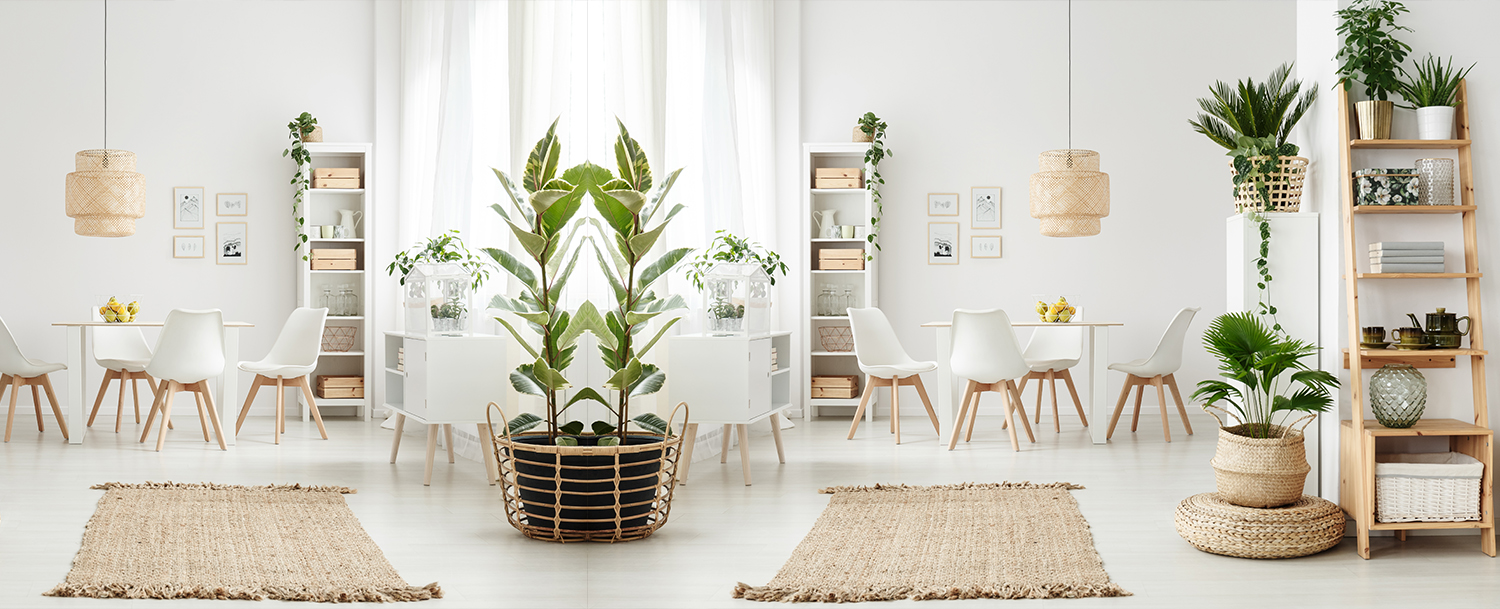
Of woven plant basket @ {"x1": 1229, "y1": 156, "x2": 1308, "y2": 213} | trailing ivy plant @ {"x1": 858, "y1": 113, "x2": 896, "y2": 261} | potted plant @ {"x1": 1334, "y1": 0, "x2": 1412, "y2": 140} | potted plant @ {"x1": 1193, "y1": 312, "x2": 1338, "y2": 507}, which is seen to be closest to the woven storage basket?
potted plant @ {"x1": 1193, "y1": 312, "x2": 1338, "y2": 507}

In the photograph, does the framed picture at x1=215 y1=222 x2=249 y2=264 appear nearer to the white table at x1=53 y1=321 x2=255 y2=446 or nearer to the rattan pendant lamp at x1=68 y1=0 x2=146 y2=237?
the rattan pendant lamp at x1=68 y1=0 x2=146 y2=237

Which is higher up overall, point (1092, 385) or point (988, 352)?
point (988, 352)

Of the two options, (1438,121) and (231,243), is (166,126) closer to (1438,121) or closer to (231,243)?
(231,243)

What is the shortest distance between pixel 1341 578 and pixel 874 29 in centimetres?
508

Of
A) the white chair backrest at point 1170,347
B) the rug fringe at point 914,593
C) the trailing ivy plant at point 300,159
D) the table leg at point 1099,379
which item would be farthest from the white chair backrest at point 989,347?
the trailing ivy plant at point 300,159

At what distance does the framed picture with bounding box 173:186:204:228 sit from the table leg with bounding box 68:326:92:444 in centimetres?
139

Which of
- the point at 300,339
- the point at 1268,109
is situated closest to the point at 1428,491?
the point at 1268,109

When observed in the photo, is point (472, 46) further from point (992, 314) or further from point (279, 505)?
point (992, 314)

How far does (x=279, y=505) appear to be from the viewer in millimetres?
4203

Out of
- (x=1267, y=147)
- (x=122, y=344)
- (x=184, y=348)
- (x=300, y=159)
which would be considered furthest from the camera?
(x=300, y=159)

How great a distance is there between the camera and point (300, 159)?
22.9ft

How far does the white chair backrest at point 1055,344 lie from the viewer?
6.62 meters

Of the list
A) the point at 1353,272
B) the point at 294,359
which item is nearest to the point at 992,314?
the point at 1353,272

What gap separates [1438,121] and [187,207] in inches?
281
